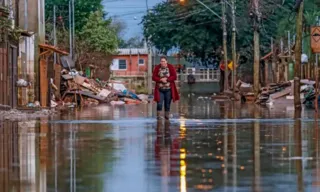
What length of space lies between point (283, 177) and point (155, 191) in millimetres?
1849

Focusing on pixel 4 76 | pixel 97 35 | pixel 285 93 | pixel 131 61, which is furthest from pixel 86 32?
pixel 4 76

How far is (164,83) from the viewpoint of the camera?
74.7 feet

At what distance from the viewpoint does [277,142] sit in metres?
15.4

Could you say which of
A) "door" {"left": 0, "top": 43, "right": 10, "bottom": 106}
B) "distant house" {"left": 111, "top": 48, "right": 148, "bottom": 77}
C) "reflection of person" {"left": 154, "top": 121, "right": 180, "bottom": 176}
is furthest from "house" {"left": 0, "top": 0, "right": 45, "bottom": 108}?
"distant house" {"left": 111, "top": 48, "right": 148, "bottom": 77}

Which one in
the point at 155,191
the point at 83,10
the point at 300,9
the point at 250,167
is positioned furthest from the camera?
the point at 83,10

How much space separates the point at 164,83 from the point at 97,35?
54.1 m

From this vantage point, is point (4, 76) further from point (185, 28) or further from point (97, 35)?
point (185, 28)

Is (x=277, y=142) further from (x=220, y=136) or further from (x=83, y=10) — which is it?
(x=83, y=10)

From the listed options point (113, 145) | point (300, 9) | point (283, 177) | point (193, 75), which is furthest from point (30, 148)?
point (193, 75)

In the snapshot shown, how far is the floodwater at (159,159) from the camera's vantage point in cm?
980

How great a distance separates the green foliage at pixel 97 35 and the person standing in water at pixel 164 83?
51.3 metres

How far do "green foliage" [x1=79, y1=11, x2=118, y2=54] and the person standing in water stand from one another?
5129 cm

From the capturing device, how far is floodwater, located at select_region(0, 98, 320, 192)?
9.80m

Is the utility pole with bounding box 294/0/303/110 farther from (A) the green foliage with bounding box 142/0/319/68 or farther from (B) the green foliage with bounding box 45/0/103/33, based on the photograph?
(B) the green foliage with bounding box 45/0/103/33
